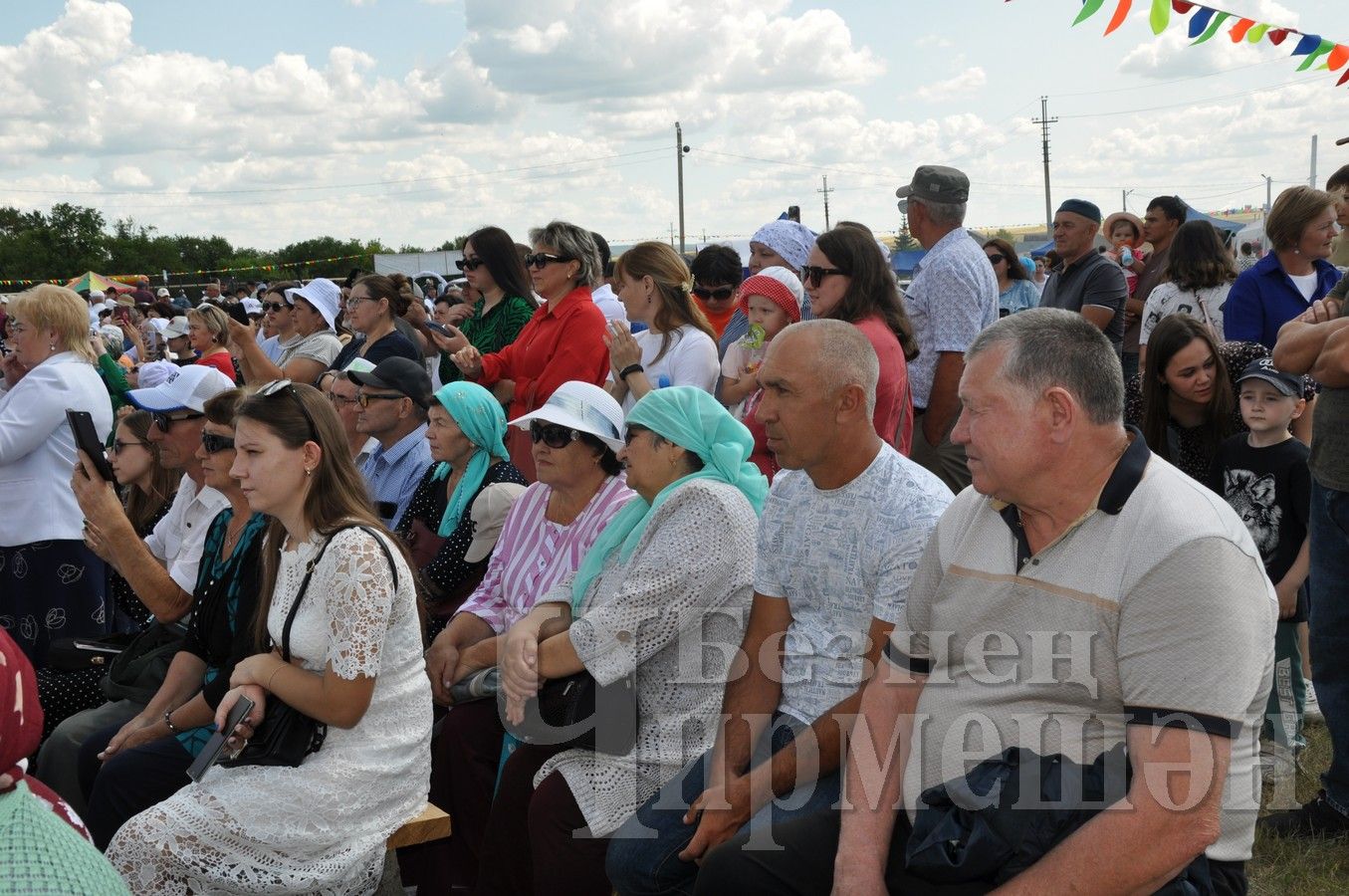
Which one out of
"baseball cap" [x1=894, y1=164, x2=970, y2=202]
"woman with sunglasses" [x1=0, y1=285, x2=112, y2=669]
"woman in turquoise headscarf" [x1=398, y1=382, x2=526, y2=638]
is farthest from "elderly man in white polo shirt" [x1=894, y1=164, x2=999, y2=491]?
"woman with sunglasses" [x1=0, y1=285, x2=112, y2=669]

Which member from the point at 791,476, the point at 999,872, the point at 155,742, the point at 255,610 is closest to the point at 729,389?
the point at 791,476

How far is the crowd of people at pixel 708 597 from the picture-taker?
212 centimetres

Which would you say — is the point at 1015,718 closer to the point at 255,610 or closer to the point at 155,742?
the point at 255,610

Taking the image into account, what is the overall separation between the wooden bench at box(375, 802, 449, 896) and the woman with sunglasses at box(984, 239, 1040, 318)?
611cm

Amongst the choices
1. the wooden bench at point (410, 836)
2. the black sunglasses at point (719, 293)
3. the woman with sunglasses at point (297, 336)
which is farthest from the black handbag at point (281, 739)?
the black sunglasses at point (719, 293)

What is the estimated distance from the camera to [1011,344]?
2.23 meters

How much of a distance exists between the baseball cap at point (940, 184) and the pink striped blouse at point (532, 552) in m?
1.95

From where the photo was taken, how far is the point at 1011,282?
8.48 m

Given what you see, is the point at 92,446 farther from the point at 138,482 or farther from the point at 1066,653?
the point at 1066,653

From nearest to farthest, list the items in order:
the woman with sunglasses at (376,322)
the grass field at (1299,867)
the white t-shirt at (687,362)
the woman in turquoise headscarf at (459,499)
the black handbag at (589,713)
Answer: the black handbag at (589,713)
the grass field at (1299,867)
the woman in turquoise headscarf at (459,499)
the white t-shirt at (687,362)
the woman with sunglasses at (376,322)

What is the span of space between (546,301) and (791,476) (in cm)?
274

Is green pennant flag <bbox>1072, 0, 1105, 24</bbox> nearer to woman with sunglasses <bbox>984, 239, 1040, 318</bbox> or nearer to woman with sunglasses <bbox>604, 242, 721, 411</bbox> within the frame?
woman with sunglasses <bbox>604, 242, 721, 411</bbox>

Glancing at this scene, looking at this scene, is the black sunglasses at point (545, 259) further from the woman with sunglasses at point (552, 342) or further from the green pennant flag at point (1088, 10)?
the green pennant flag at point (1088, 10)

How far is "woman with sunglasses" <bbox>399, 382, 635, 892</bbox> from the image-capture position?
144 inches
